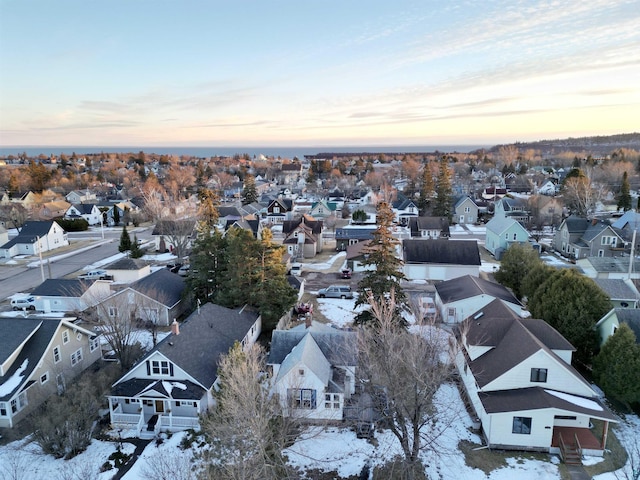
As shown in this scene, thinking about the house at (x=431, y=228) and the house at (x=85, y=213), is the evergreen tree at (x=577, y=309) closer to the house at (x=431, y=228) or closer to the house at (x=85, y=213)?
the house at (x=431, y=228)

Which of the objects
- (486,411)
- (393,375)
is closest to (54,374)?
(393,375)

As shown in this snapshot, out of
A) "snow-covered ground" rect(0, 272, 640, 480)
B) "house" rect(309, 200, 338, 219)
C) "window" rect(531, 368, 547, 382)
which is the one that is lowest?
"snow-covered ground" rect(0, 272, 640, 480)

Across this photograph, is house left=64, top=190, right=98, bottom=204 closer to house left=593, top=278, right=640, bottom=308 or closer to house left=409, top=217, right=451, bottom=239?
house left=409, top=217, right=451, bottom=239

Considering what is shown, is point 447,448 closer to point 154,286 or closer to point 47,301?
point 154,286

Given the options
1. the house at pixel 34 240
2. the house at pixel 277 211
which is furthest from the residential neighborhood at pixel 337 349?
the house at pixel 277 211

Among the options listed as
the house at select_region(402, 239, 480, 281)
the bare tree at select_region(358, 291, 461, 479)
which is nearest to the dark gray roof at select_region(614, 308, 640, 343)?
the bare tree at select_region(358, 291, 461, 479)

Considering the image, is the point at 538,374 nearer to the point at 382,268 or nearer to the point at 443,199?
the point at 382,268
